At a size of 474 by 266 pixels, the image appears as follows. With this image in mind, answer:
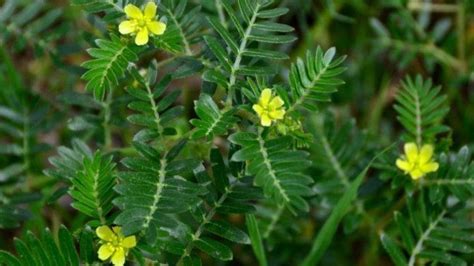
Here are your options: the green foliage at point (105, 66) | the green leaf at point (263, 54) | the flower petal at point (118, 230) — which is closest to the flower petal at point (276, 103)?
the green leaf at point (263, 54)

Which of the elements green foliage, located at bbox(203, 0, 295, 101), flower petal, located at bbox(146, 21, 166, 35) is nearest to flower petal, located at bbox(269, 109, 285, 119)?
green foliage, located at bbox(203, 0, 295, 101)

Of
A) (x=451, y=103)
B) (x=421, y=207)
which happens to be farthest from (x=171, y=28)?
(x=451, y=103)

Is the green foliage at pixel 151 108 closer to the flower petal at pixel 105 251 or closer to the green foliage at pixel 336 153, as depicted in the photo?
the flower petal at pixel 105 251

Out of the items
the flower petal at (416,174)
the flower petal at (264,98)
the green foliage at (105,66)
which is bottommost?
the flower petal at (416,174)

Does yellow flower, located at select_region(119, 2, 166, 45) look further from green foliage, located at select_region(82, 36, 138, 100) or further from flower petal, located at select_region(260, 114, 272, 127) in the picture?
flower petal, located at select_region(260, 114, 272, 127)

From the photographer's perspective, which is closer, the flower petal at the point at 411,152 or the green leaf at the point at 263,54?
the green leaf at the point at 263,54

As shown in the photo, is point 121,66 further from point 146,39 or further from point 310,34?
point 310,34
